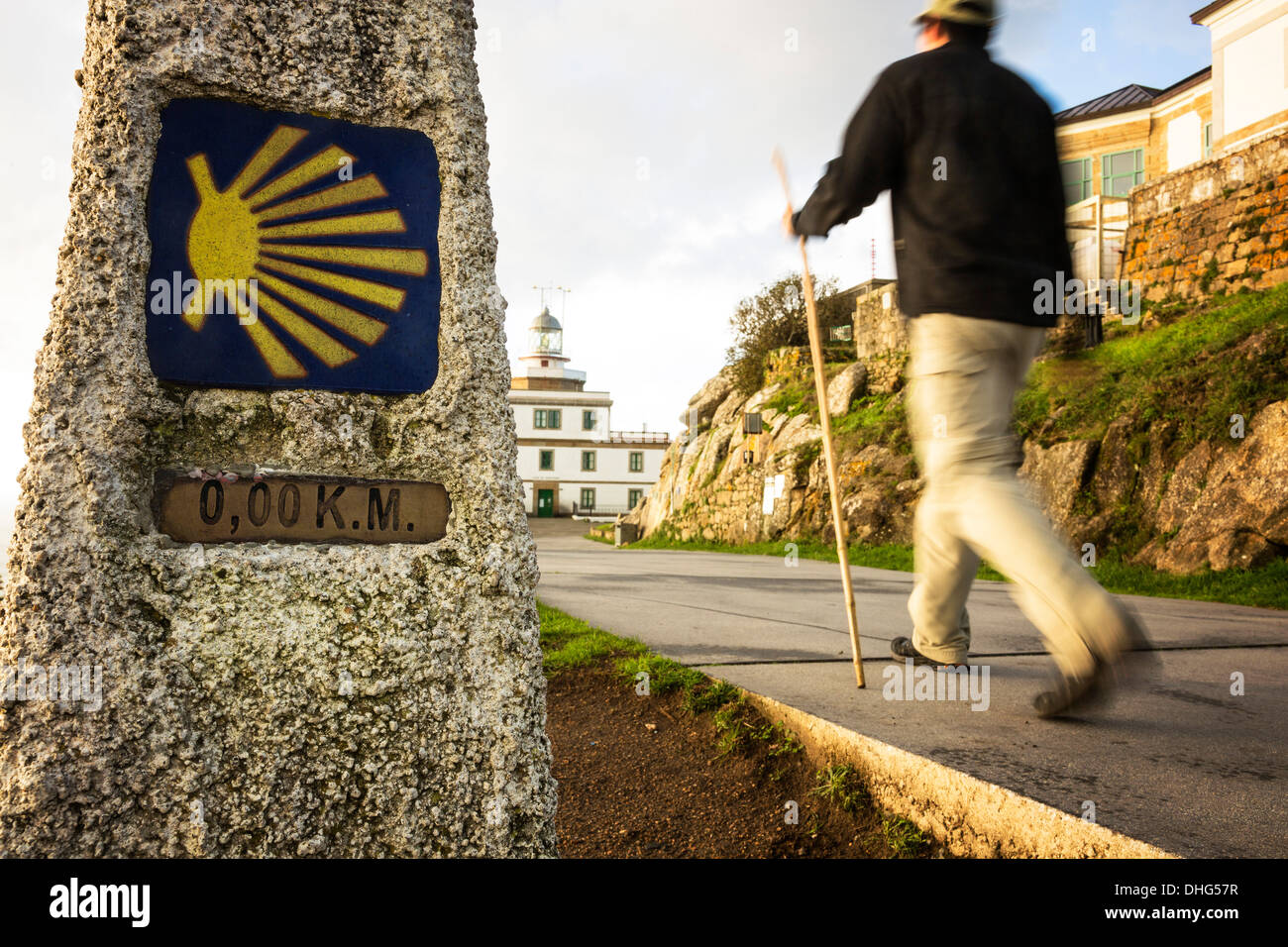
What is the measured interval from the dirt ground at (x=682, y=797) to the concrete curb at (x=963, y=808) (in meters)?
0.07

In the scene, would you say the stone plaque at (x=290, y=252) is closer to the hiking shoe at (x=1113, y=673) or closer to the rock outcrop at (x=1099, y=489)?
the hiking shoe at (x=1113, y=673)

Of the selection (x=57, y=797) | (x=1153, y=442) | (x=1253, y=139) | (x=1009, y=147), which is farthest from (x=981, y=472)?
(x=1253, y=139)

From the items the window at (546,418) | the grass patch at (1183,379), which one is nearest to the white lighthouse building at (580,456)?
the window at (546,418)

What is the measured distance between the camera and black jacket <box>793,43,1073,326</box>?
7.32 ft

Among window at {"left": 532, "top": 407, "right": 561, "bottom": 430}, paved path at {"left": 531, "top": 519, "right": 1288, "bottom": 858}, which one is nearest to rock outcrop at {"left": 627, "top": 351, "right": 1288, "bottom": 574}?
paved path at {"left": 531, "top": 519, "right": 1288, "bottom": 858}

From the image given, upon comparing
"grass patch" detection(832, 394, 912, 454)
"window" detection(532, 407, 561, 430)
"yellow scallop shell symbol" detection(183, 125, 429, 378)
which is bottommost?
"yellow scallop shell symbol" detection(183, 125, 429, 378)

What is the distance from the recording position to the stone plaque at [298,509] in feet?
5.64

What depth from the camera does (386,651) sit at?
1.72 m

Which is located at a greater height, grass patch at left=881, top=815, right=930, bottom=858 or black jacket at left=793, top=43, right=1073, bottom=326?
black jacket at left=793, top=43, right=1073, bottom=326

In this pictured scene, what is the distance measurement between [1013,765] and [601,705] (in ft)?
5.46

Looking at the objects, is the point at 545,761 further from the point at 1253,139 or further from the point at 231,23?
the point at 1253,139

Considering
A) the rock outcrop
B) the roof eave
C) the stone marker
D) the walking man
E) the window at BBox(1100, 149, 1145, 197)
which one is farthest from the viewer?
the window at BBox(1100, 149, 1145, 197)

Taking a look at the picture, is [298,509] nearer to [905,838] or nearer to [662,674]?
[905,838]

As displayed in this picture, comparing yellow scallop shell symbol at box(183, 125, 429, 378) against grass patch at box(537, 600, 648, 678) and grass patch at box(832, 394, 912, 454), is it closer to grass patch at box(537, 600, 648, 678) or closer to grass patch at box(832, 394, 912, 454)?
grass patch at box(537, 600, 648, 678)
